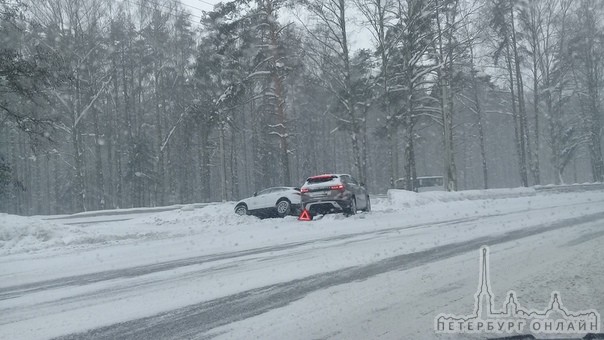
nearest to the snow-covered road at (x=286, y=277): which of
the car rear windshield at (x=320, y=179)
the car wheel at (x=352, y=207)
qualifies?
the car wheel at (x=352, y=207)

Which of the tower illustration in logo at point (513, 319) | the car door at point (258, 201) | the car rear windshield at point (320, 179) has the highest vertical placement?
the car rear windshield at point (320, 179)

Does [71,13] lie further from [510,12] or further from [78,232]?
[510,12]

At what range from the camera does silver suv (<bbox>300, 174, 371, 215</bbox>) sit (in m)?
18.7

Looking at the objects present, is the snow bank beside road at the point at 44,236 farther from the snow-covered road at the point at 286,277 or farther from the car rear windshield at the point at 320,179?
the car rear windshield at the point at 320,179

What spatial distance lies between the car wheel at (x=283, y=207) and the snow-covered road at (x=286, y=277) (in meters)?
5.88

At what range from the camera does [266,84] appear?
32.6m

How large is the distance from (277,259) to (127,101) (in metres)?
36.6

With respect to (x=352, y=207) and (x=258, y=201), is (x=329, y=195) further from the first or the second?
(x=258, y=201)

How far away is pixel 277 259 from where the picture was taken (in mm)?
10477

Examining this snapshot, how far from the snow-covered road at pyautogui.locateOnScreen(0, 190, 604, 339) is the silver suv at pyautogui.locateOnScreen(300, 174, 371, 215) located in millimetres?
2307

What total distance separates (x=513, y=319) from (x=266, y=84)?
94.0ft

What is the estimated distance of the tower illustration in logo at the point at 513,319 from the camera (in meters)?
4.62

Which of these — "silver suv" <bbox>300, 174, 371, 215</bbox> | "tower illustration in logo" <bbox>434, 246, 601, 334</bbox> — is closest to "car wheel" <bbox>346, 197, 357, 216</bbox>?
"silver suv" <bbox>300, 174, 371, 215</bbox>

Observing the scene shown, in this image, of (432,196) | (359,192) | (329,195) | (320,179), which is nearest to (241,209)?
(320,179)
